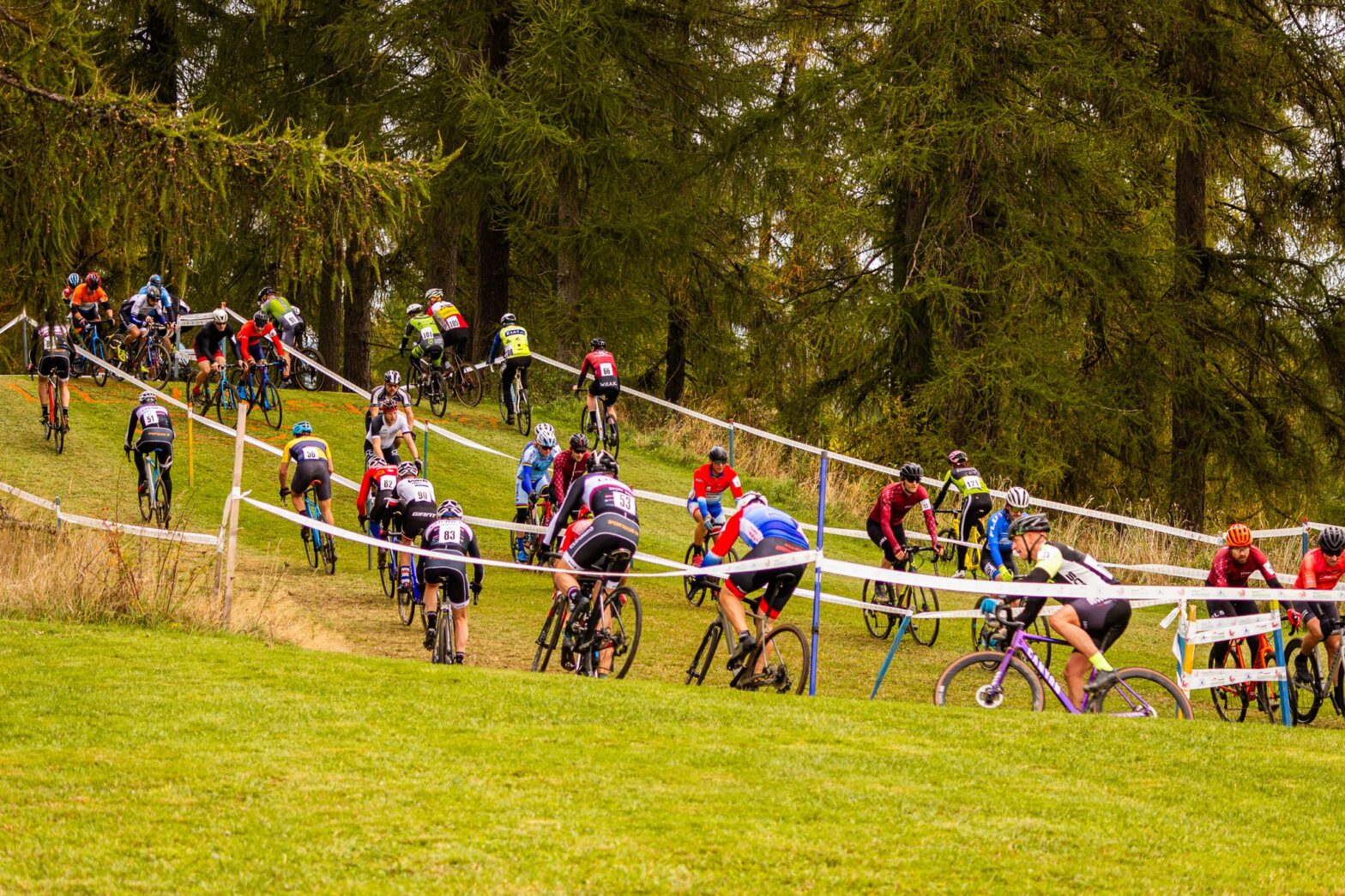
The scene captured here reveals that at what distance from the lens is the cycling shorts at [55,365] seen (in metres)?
22.1

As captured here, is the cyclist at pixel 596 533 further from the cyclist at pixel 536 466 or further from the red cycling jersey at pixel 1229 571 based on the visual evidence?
the red cycling jersey at pixel 1229 571

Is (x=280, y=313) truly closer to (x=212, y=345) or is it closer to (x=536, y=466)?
(x=212, y=345)

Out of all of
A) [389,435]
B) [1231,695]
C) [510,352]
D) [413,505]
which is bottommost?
[1231,695]

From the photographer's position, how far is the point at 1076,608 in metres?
11.5

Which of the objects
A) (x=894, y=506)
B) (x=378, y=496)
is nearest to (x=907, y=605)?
(x=894, y=506)

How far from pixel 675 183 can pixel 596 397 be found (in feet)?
29.8

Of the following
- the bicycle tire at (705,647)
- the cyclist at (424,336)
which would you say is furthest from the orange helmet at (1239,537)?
the cyclist at (424,336)

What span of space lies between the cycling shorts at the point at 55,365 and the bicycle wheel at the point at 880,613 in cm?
1270

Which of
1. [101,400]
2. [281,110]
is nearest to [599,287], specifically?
[281,110]

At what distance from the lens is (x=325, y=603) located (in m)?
16.9

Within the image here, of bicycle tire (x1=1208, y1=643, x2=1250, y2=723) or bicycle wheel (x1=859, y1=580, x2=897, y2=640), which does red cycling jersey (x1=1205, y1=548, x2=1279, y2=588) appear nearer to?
bicycle tire (x1=1208, y1=643, x2=1250, y2=723)

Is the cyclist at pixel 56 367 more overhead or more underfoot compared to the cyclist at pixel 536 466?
more overhead

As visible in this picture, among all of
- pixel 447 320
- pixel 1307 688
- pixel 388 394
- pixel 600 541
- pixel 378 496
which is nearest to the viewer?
pixel 600 541

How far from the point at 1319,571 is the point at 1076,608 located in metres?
3.83
